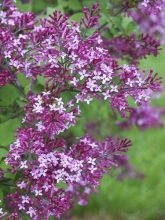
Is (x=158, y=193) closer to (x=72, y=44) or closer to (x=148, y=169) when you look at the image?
(x=148, y=169)

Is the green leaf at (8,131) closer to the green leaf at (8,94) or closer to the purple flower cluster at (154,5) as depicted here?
the green leaf at (8,94)

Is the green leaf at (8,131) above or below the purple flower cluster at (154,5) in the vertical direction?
below

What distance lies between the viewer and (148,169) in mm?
9328

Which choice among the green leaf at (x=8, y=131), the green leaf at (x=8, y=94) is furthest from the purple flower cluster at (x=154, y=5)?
the green leaf at (x=8, y=131)

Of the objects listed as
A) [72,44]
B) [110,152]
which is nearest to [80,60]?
[72,44]

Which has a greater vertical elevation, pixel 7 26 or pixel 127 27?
pixel 127 27

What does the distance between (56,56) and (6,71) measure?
0.30 m

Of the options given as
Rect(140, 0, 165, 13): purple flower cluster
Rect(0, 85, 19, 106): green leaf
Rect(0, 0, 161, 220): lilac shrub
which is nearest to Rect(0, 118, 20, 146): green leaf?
Rect(0, 85, 19, 106): green leaf

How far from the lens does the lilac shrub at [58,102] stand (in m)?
2.68

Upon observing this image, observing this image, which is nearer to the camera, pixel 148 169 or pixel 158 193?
pixel 158 193

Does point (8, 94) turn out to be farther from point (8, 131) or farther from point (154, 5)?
point (154, 5)

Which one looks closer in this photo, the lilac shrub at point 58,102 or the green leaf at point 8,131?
the lilac shrub at point 58,102

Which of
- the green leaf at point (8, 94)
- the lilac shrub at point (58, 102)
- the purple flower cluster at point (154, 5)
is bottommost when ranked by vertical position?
the lilac shrub at point (58, 102)

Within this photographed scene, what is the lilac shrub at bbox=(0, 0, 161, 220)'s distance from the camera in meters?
2.68
